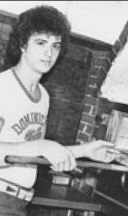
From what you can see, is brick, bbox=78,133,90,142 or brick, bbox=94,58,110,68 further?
brick, bbox=78,133,90,142

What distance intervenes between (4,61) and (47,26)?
2.71 ft

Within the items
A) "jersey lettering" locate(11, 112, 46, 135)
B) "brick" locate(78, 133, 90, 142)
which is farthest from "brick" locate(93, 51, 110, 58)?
"jersey lettering" locate(11, 112, 46, 135)

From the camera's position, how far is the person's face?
178 cm

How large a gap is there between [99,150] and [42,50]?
0.61 metres

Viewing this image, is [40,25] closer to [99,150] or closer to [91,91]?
[99,150]

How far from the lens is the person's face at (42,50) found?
1.78m

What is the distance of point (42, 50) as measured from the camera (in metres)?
1.85

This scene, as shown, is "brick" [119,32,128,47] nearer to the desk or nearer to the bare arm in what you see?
the desk

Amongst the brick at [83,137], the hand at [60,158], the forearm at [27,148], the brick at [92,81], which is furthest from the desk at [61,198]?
the hand at [60,158]

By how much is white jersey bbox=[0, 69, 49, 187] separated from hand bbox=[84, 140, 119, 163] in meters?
0.29

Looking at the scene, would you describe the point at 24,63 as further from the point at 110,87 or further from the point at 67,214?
the point at 67,214

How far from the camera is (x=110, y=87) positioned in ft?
8.66

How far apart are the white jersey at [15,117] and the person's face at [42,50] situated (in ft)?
0.60

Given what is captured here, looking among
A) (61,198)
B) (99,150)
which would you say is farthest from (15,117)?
(61,198)
